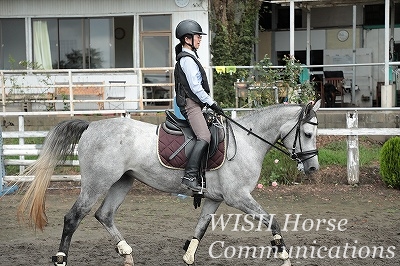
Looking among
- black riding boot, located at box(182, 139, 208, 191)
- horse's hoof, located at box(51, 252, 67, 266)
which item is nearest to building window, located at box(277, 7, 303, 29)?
black riding boot, located at box(182, 139, 208, 191)

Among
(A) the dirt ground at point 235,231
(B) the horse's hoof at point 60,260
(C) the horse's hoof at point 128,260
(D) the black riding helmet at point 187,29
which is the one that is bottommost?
(A) the dirt ground at point 235,231

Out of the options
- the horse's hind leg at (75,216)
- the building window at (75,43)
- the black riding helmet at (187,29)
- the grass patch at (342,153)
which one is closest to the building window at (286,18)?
the building window at (75,43)

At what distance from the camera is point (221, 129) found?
801 centimetres

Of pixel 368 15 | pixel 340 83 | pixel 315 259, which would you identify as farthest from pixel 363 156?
pixel 368 15

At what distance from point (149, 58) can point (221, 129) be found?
14.7 meters

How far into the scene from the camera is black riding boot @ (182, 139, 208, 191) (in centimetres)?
768

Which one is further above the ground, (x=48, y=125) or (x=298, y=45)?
(x=298, y=45)

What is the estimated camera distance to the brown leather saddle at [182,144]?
7.85m

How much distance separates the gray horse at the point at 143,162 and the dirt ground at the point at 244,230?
0.63 meters

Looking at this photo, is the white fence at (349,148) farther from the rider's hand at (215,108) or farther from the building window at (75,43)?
the building window at (75,43)

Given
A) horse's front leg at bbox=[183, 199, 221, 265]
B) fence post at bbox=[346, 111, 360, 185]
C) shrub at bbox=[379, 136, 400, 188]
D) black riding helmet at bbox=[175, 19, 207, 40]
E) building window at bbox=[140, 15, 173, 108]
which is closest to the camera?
black riding helmet at bbox=[175, 19, 207, 40]

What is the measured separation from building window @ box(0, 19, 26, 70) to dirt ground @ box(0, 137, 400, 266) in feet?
32.5

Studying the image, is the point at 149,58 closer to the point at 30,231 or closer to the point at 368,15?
the point at 368,15

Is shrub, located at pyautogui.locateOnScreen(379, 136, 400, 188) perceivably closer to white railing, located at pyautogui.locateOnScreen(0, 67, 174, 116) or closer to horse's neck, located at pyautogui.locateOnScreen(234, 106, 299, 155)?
horse's neck, located at pyautogui.locateOnScreen(234, 106, 299, 155)
